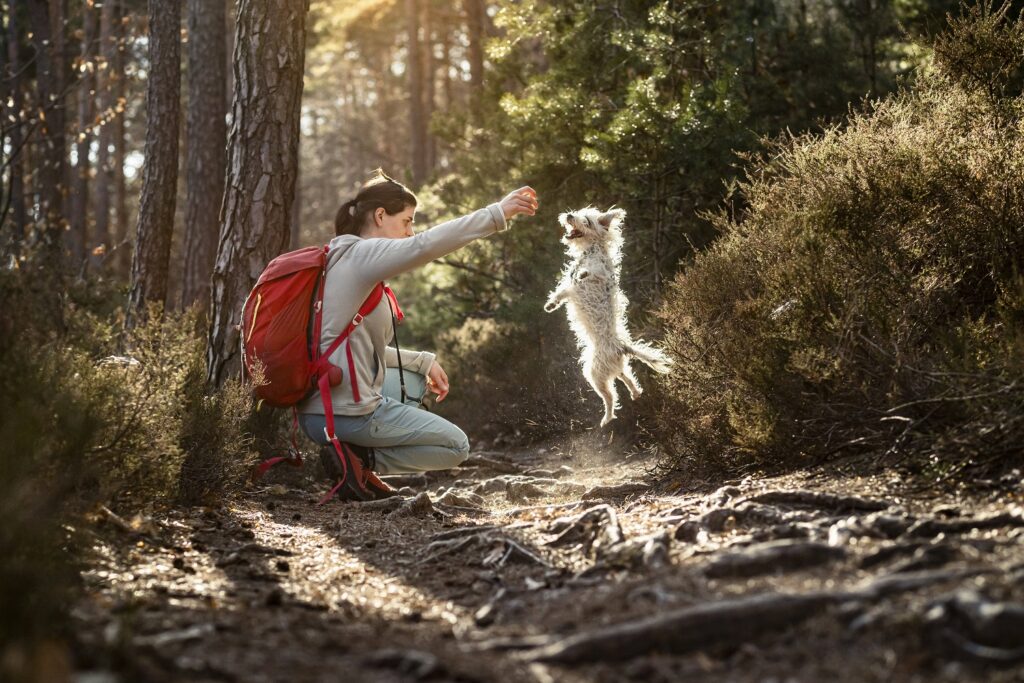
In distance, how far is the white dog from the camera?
A: 6570 millimetres

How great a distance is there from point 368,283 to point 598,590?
2.88 meters

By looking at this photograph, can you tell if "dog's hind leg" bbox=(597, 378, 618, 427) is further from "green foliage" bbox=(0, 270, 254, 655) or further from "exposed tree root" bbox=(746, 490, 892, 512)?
"green foliage" bbox=(0, 270, 254, 655)

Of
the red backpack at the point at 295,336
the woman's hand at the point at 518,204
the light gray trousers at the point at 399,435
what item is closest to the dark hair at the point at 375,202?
the red backpack at the point at 295,336

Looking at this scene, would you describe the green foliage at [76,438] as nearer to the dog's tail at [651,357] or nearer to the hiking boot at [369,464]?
the hiking boot at [369,464]

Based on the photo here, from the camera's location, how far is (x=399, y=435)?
6.30m

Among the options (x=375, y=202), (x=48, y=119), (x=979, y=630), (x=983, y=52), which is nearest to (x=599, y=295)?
(x=375, y=202)

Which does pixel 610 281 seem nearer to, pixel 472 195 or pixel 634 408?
pixel 634 408

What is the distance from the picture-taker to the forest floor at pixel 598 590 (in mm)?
2850

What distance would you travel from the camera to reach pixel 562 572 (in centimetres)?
428

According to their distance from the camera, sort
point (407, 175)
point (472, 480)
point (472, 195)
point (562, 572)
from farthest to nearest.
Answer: point (407, 175), point (472, 195), point (472, 480), point (562, 572)

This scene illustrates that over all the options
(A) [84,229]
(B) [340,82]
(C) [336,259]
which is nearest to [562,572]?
(C) [336,259]

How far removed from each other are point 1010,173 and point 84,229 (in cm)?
1815

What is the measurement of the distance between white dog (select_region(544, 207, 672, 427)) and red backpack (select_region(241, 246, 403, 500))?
148cm

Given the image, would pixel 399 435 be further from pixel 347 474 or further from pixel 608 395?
pixel 608 395
